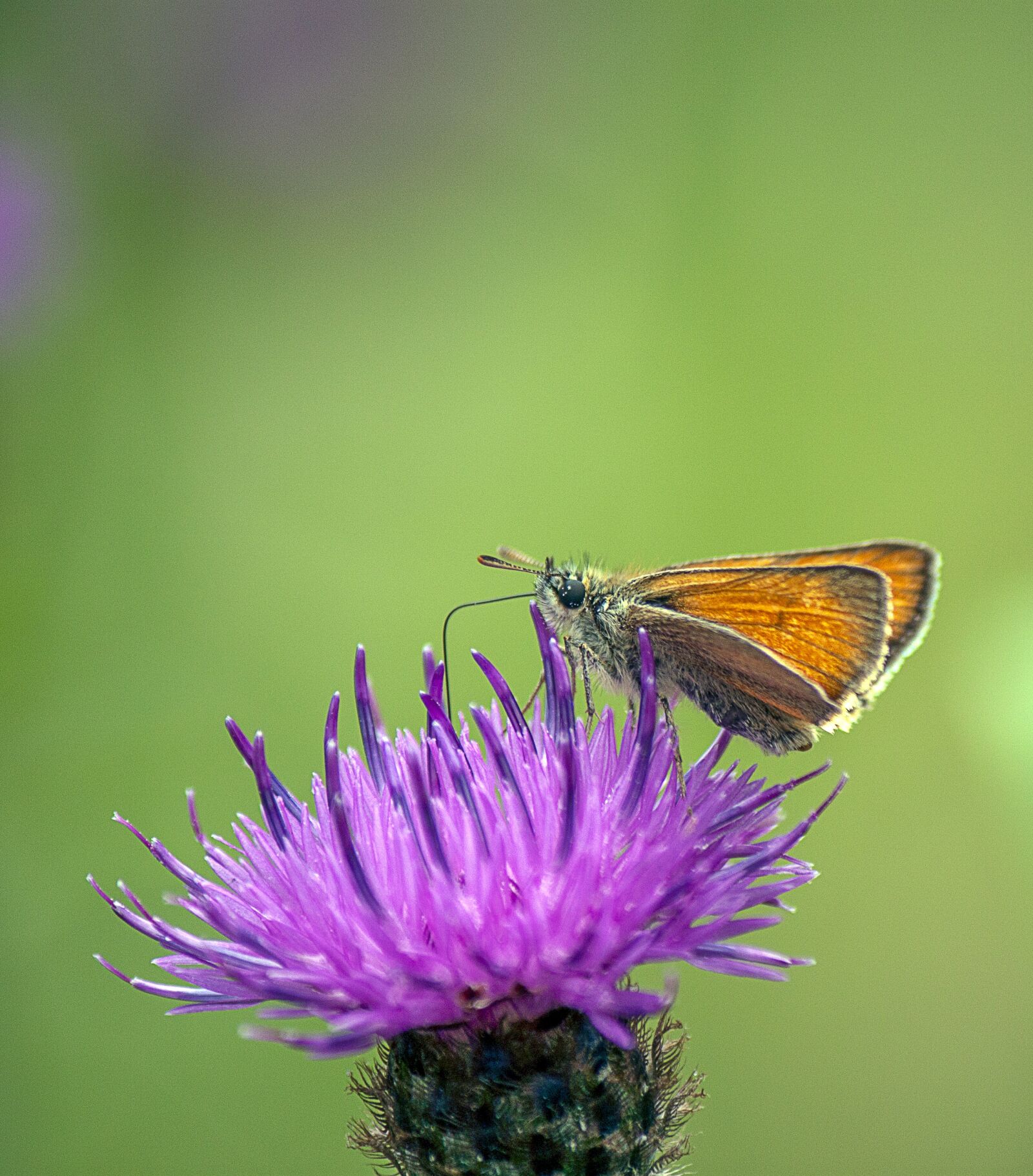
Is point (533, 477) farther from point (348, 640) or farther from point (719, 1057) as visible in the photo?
point (719, 1057)

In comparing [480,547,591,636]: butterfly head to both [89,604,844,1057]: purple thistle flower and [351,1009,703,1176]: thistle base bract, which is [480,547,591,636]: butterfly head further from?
[351,1009,703,1176]: thistle base bract

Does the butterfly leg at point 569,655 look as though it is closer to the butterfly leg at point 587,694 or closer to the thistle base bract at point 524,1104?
the butterfly leg at point 587,694

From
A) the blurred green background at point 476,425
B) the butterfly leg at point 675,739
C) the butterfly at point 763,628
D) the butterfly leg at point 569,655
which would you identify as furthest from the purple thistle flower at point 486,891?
the blurred green background at point 476,425

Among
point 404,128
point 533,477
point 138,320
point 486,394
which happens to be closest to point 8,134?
point 138,320

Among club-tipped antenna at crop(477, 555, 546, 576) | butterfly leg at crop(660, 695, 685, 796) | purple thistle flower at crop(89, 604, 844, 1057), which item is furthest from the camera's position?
club-tipped antenna at crop(477, 555, 546, 576)

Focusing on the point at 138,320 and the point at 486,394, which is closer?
the point at 138,320

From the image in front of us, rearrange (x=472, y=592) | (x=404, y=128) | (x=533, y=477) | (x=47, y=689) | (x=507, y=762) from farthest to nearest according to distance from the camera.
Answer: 1. (x=404, y=128)
2. (x=533, y=477)
3. (x=472, y=592)
4. (x=47, y=689)
5. (x=507, y=762)

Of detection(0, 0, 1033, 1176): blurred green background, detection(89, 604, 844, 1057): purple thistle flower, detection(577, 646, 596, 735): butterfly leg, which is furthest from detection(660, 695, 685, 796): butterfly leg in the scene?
detection(0, 0, 1033, 1176): blurred green background
